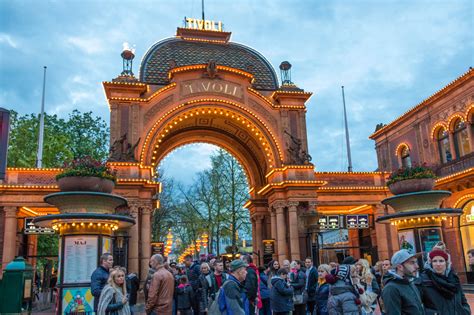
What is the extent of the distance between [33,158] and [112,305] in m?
30.8

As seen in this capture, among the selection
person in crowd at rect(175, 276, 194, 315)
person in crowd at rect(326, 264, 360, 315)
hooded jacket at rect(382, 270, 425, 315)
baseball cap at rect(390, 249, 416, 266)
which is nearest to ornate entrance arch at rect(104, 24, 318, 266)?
person in crowd at rect(175, 276, 194, 315)

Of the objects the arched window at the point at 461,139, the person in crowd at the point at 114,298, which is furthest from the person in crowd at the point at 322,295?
the arched window at the point at 461,139

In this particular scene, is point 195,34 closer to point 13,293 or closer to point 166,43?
point 166,43

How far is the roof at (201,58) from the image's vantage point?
1122 inches

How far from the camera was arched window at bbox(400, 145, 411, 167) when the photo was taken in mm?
31514

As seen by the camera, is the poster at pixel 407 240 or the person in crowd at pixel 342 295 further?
the poster at pixel 407 240

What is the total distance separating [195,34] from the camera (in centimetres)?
3134

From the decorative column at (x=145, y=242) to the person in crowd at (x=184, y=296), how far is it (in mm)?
12407

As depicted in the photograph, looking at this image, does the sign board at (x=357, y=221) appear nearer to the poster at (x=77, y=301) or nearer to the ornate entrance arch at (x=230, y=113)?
the ornate entrance arch at (x=230, y=113)

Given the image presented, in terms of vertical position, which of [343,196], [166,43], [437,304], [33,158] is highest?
[166,43]

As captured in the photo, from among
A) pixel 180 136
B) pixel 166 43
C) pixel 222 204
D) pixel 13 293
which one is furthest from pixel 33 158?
pixel 13 293

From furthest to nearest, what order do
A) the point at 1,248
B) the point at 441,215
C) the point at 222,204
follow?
the point at 222,204
the point at 1,248
the point at 441,215

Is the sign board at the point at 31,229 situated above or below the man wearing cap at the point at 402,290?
above

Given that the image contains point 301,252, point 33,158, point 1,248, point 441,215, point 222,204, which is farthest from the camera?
point 222,204
